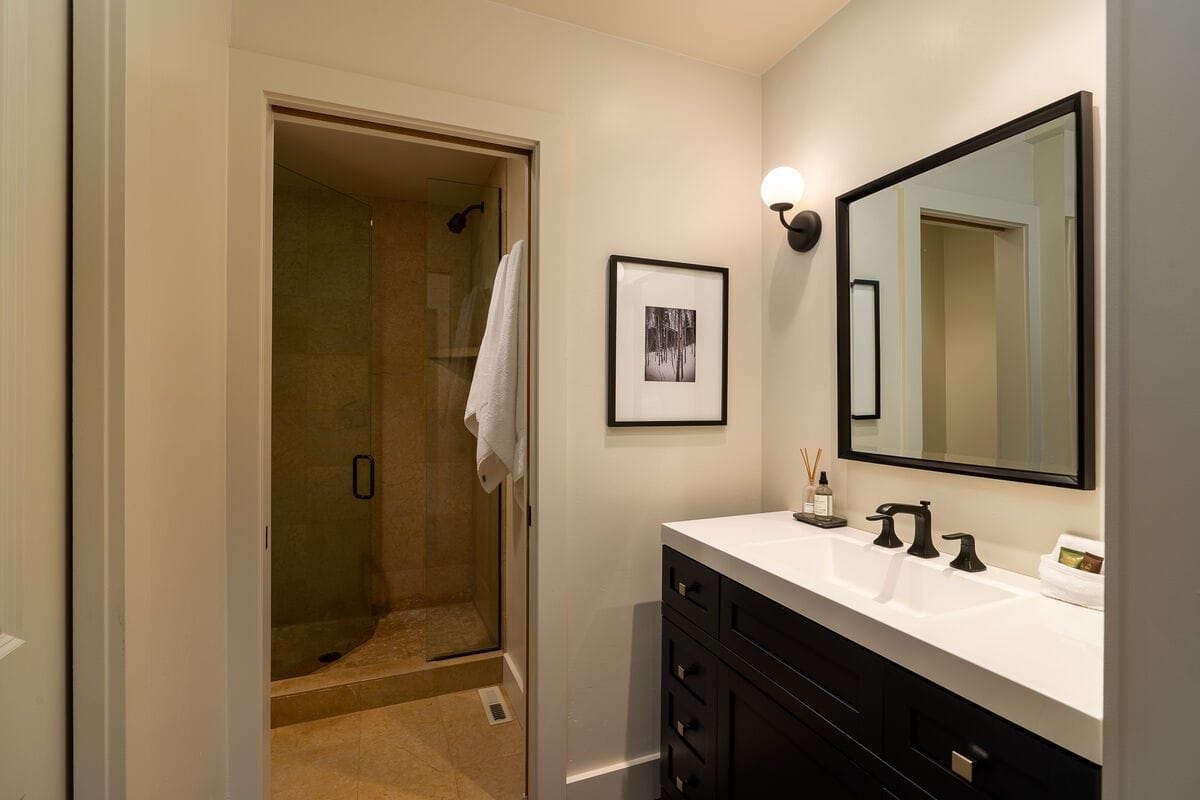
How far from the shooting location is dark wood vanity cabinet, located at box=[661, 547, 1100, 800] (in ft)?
2.70

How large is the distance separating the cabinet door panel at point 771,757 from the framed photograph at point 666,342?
0.82 metres

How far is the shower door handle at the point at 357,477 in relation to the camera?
2.86 meters

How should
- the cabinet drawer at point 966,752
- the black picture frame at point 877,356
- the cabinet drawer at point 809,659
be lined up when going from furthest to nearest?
the black picture frame at point 877,356 < the cabinet drawer at point 809,659 < the cabinet drawer at point 966,752

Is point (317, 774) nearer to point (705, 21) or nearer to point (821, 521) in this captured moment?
point (821, 521)

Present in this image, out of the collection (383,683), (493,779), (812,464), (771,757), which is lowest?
(493,779)

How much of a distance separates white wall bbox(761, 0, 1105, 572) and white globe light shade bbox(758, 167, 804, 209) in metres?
0.09

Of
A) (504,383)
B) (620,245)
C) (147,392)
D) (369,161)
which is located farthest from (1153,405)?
(369,161)

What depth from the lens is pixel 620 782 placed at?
1811 millimetres

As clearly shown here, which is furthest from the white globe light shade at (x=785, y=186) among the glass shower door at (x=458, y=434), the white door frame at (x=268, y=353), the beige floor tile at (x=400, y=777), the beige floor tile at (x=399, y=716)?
the beige floor tile at (x=399, y=716)

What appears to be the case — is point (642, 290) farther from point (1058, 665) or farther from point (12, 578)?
point (12, 578)

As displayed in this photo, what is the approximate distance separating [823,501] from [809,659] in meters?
0.64

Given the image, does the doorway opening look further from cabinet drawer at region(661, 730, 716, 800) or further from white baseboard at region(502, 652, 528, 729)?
cabinet drawer at region(661, 730, 716, 800)

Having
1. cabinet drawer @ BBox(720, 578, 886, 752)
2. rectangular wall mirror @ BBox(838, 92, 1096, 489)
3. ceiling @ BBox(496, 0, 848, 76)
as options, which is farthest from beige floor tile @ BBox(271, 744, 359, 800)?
ceiling @ BBox(496, 0, 848, 76)

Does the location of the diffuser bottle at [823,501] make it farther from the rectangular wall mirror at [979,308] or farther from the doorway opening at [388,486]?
the doorway opening at [388,486]
